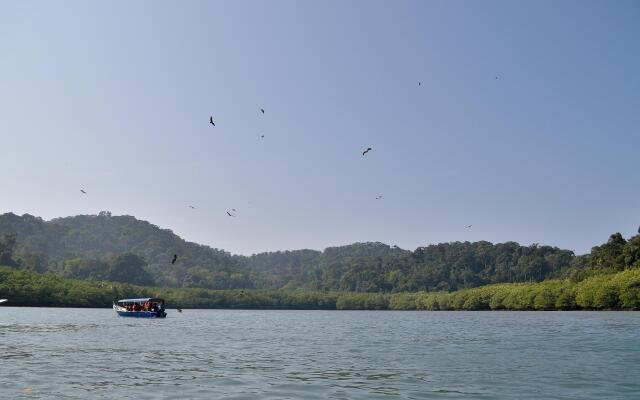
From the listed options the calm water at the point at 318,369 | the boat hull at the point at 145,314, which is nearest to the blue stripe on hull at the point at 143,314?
the boat hull at the point at 145,314

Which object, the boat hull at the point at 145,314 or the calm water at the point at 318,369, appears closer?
the calm water at the point at 318,369

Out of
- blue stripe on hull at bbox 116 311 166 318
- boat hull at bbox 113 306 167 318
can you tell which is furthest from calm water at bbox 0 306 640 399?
blue stripe on hull at bbox 116 311 166 318

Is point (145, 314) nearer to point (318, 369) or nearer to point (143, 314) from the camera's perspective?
point (143, 314)

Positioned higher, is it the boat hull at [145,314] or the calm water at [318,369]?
the boat hull at [145,314]

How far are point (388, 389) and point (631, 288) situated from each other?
12715 centimetres

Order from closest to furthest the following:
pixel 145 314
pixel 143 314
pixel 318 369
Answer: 1. pixel 318 369
2. pixel 145 314
3. pixel 143 314

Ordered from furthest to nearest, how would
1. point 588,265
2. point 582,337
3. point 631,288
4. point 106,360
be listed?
1. point 588,265
2. point 631,288
3. point 582,337
4. point 106,360

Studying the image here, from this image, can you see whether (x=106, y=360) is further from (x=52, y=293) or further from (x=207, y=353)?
(x=52, y=293)

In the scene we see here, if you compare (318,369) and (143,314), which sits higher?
(143,314)

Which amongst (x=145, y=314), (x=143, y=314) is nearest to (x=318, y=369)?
(x=145, y=314)

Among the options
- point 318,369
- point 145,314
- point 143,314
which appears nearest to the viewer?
point 318,369

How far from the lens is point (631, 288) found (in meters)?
142

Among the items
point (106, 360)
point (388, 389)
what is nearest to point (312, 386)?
point (388, 389)

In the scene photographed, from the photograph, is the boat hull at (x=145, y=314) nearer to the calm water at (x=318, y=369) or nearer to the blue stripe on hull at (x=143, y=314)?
the blue stripe on hull at (x=143, y=314)
